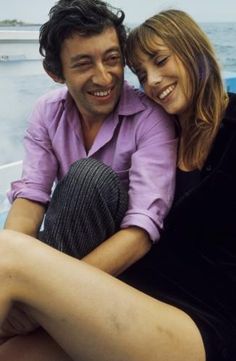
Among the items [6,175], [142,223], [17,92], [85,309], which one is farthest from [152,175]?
[17,92]

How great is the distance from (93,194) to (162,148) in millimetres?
184

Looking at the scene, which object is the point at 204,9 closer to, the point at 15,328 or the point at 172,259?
the point at 172,259

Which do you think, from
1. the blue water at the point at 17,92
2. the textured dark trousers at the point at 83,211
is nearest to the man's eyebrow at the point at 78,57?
the textured dark trousers at the point at 83,211

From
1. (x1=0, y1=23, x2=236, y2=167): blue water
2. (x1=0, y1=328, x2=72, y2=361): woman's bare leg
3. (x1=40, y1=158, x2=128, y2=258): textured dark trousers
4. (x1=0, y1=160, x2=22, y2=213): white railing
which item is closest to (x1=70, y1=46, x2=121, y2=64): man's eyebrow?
(x1=40, y1=158, x2=128, y2=258): textured dark trousers

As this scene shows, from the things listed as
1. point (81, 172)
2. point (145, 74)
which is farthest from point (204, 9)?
point (81, 172)

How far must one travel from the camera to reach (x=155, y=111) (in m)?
1.00

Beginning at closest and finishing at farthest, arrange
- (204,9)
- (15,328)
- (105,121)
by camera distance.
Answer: (15,328)
(105,121)
(204,9)

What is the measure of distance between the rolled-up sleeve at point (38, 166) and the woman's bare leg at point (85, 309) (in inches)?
13.8

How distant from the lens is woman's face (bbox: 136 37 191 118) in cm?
92

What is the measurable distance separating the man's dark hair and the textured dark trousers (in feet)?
0.89

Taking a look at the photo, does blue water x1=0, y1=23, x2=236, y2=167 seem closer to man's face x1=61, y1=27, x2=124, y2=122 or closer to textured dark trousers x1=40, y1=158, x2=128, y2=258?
man's face x1=61, y1=27, x2=124, y2=122

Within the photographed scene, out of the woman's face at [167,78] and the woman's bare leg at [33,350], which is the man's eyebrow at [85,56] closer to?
the woman's face at [167,78]

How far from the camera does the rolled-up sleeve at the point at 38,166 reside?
1.07 meters

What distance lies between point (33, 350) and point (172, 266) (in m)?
0.31
